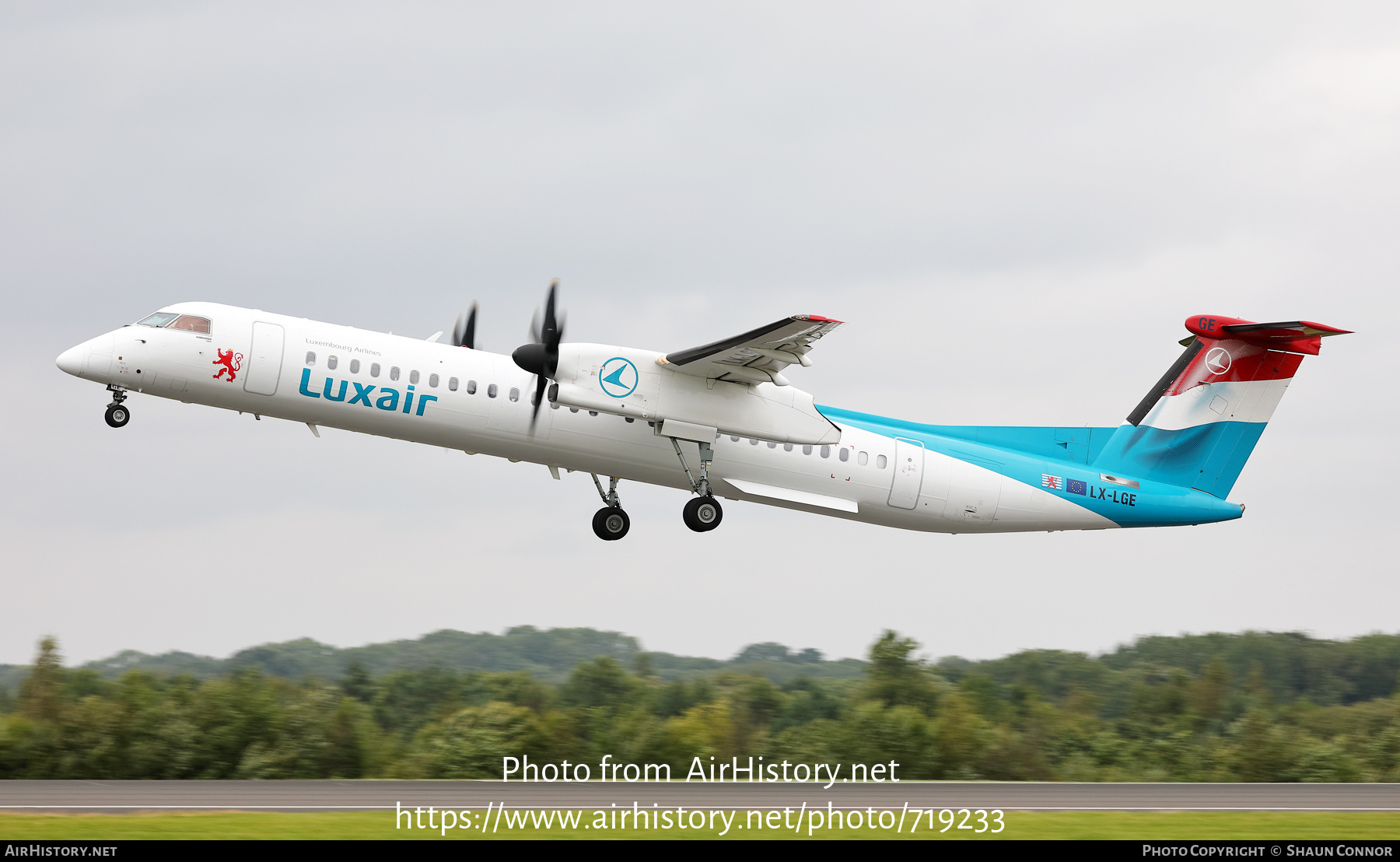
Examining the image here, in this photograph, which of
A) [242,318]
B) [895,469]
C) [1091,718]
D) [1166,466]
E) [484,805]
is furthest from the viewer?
[1091,718]

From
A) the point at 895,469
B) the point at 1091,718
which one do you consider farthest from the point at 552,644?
the point at 895,469

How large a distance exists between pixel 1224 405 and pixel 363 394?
15.7m

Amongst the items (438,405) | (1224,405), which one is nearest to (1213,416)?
(1224,405)

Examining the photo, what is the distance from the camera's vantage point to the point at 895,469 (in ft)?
73.3

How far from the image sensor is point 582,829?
1517 centimetres

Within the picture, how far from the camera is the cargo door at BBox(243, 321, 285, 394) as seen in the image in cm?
1978

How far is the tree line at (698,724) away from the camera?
79.8 feet

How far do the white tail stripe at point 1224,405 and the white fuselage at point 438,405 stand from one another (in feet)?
16.9

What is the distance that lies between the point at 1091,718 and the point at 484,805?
1981 cm

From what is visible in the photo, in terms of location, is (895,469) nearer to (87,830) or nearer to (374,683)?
(87,830)

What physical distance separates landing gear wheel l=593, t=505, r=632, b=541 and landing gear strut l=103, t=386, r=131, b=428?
7.73 metres

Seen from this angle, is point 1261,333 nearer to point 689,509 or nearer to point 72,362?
point 689,509

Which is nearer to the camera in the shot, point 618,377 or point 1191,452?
point 618,377

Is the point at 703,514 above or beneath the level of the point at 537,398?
beneath
